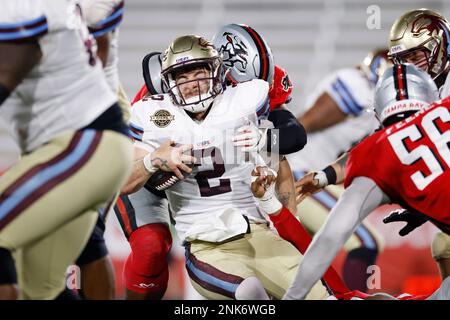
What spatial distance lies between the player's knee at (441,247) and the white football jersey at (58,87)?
1.30 metres

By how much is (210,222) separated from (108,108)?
2.05ft

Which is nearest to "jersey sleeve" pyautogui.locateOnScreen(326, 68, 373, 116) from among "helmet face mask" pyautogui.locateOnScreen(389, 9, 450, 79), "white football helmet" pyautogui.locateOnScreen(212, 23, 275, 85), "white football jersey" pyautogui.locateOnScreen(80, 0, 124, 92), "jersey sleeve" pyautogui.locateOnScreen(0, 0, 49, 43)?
"helmet face mask" pyautogui.locateOnScreen(389, 9, 450, 79)

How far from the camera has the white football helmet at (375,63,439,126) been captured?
88.8 inches

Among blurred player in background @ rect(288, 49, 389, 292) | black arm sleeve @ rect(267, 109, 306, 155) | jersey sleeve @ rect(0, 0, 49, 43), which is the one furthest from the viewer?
blurred player in background @ rect(288, 49, 389, 292)

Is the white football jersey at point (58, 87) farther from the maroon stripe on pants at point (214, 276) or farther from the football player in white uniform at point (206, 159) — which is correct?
the maroon stripe on pants at point (214, 276)

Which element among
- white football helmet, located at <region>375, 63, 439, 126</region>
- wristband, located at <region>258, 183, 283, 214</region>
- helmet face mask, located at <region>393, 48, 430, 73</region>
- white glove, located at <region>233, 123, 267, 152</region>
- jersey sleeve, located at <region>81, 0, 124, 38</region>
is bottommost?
wristband, located at <region>258, 183, 283, 214</region>

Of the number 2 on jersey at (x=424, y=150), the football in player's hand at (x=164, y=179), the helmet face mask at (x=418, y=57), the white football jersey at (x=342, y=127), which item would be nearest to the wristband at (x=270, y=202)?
the football in player's hand at (x=164, y=179)

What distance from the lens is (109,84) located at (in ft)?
7.61

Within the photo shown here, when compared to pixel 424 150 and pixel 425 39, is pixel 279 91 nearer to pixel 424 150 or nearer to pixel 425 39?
pixel 425 39

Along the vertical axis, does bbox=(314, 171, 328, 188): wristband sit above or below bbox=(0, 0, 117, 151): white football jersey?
below

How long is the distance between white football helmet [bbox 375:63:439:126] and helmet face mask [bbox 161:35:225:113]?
1.76 feet

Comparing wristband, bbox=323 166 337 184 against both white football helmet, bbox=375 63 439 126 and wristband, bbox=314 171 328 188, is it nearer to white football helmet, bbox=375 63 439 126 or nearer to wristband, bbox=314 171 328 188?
wristband, bbox=314 171 328 188

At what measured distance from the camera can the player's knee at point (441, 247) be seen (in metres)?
2.89

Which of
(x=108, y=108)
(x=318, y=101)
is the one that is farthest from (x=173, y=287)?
(x=108, y=108)
